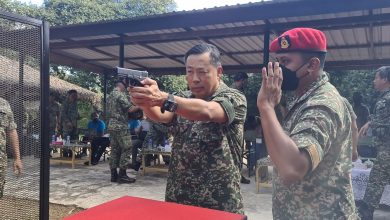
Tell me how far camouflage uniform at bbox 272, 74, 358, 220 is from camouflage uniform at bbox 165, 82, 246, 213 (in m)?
0.40

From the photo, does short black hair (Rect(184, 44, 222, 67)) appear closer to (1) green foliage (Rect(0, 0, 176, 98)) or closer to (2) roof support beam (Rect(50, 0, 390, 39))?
(2) roof support beam (Rect(50, 0, 390, 39))

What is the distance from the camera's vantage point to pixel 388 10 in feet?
17.4

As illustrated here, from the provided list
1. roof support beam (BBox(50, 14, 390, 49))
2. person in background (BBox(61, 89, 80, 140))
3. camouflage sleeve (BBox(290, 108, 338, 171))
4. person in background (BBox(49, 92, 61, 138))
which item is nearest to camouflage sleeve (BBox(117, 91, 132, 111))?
roof support beam (BBox(50, 14, 390, 49))

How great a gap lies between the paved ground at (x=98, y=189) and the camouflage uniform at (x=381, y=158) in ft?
1.96

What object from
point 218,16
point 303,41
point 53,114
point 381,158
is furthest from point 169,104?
point 53,114

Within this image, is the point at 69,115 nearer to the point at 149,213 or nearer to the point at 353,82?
the point at 149,213

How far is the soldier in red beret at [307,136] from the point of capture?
128 centimetres

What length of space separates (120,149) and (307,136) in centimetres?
559

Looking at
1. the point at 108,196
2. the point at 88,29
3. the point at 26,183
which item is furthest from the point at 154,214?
the point at 88,29

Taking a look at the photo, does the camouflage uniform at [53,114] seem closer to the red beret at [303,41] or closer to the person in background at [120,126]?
the person in background at [120,126]

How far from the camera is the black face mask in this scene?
1585 mm

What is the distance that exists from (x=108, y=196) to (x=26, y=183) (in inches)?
106

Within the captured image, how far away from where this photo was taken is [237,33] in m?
6.23

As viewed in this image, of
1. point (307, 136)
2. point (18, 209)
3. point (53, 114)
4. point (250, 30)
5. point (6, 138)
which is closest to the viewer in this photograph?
point (307, 136)
